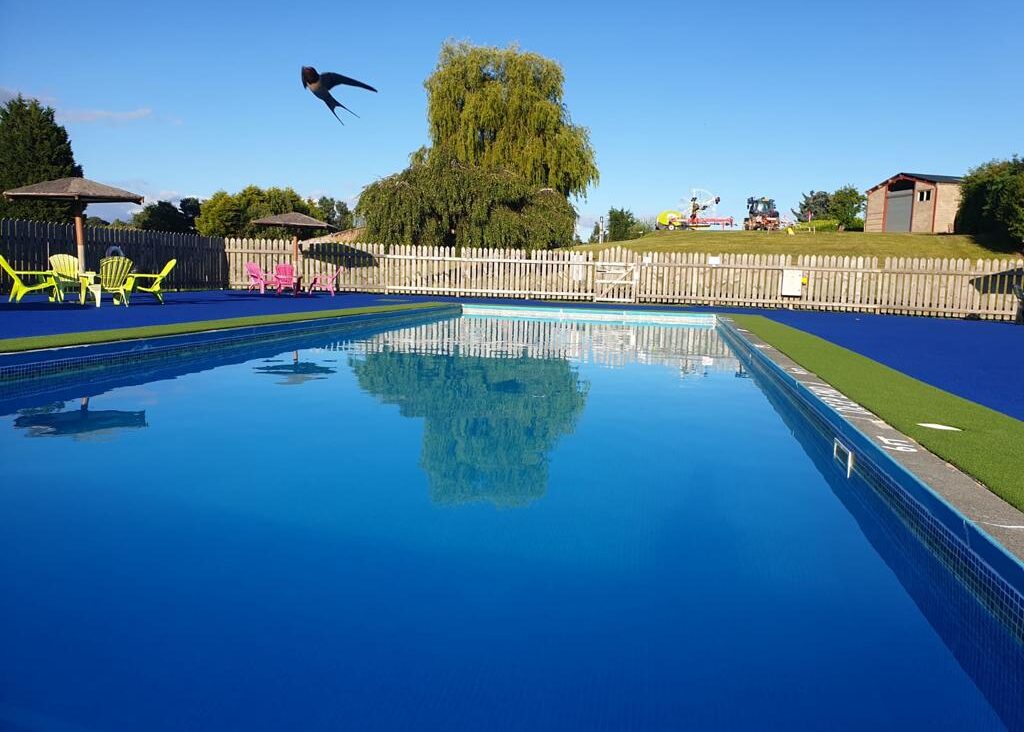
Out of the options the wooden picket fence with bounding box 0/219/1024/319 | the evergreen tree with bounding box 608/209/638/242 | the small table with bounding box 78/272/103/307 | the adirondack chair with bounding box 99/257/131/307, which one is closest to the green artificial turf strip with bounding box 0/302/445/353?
the adirondack chair with bounding box 99/257/131/307

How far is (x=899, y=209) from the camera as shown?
147 ft

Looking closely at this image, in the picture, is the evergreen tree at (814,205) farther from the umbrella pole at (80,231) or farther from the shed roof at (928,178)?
the umbrella pole at (80,231)

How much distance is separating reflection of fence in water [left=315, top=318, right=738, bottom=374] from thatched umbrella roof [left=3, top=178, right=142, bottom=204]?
5907 mm

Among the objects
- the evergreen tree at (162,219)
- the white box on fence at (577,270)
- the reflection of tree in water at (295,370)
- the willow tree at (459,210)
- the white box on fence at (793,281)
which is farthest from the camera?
the evergreen tree at (162,219)

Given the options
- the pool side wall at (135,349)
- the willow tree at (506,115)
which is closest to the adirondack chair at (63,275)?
the pool side wall at (135,349)

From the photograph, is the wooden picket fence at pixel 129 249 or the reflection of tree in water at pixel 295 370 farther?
the wooden picket fence at pixel 129 249

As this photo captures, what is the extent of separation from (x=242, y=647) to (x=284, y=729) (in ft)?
1.56

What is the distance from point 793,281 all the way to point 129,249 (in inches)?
718

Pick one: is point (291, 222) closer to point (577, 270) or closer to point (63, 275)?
point (63, 275)

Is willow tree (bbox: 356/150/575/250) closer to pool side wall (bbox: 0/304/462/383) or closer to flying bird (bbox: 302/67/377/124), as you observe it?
flying bird (bbox: 302/67/377/124)

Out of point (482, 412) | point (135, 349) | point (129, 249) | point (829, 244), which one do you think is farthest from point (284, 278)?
point (829, 244)

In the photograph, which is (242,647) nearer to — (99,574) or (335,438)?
(99,574)

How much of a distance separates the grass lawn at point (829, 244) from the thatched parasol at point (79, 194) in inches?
1117

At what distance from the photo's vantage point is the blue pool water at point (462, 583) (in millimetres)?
2072
